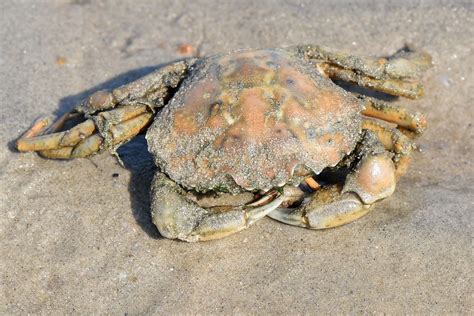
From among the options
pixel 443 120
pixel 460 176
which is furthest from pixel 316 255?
pixel 443 120

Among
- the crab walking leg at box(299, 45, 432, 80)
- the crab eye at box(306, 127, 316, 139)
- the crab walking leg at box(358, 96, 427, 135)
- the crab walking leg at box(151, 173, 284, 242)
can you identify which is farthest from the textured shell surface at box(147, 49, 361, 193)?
the crab walking leg at box(299, 45, 432, 80)

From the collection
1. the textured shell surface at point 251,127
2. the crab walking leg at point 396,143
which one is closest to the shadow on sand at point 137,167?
the textured shell surface at point 251,127

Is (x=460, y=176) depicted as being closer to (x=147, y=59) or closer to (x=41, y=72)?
(x=147, y=59)

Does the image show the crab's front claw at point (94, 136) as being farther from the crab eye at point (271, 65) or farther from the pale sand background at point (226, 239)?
the crab eye at point (271, 65)

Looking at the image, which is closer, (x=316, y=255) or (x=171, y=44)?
(x=316, y=255)

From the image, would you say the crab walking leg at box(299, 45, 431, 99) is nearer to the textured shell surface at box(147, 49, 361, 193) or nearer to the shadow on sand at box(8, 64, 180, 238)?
the textured shell surface at box(147, 49, 361, 193)

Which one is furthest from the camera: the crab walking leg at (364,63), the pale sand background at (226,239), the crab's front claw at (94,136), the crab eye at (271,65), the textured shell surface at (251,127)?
the crab walking leg at (364,63)

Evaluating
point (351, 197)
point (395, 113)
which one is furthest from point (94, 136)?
point (395, 113)
